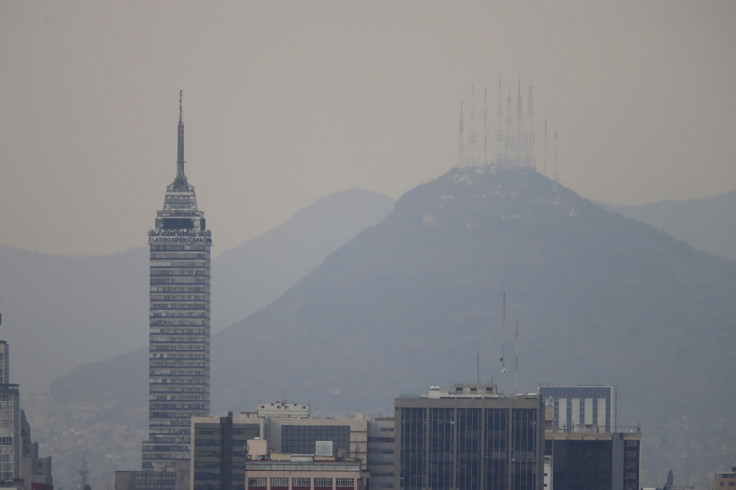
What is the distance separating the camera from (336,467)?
7008 inches

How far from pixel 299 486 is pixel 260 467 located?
12.7 feet

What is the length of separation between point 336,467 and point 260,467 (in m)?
5.69

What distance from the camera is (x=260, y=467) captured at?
7003 inches

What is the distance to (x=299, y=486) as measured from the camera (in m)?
176

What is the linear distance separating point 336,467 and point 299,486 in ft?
12.2
